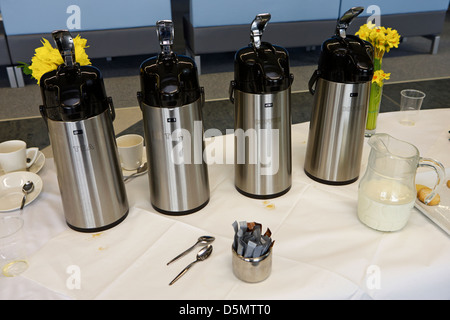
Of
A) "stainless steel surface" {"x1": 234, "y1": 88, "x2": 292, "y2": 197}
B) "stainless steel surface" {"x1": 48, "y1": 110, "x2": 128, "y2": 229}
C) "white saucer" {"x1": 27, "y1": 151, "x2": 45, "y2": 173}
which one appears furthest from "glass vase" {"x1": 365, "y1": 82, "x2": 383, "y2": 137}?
"white saucer" {"x1": 27, "y1": 151, "x2": 45, "y2": 173}

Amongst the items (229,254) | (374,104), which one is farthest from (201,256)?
(374,104)

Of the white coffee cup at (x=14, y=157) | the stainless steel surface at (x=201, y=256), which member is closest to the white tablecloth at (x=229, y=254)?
the stainless steel surface at (x=201, y=256)

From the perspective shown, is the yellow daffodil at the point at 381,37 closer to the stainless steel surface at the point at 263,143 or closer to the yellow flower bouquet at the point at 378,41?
the yellow flower bouquet at the point at 378,41

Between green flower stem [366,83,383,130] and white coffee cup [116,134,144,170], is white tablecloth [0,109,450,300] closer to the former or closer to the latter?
white coffee cup [116,134,144,170]

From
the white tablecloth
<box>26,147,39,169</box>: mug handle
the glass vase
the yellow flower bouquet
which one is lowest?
the white tablecloth

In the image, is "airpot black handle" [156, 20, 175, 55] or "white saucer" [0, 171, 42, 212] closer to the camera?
"airpot black handle" [156, 20, 175, 55]

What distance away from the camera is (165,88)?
713 mm

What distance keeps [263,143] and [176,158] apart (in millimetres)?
180

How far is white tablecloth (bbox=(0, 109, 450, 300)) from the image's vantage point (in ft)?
2.26

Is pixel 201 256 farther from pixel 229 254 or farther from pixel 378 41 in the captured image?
pixel 378 41

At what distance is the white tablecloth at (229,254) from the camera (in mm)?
688

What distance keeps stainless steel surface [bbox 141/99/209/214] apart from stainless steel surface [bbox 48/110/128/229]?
69 mm

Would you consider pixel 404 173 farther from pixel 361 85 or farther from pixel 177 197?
pixel 177 197

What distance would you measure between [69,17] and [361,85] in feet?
8.62
